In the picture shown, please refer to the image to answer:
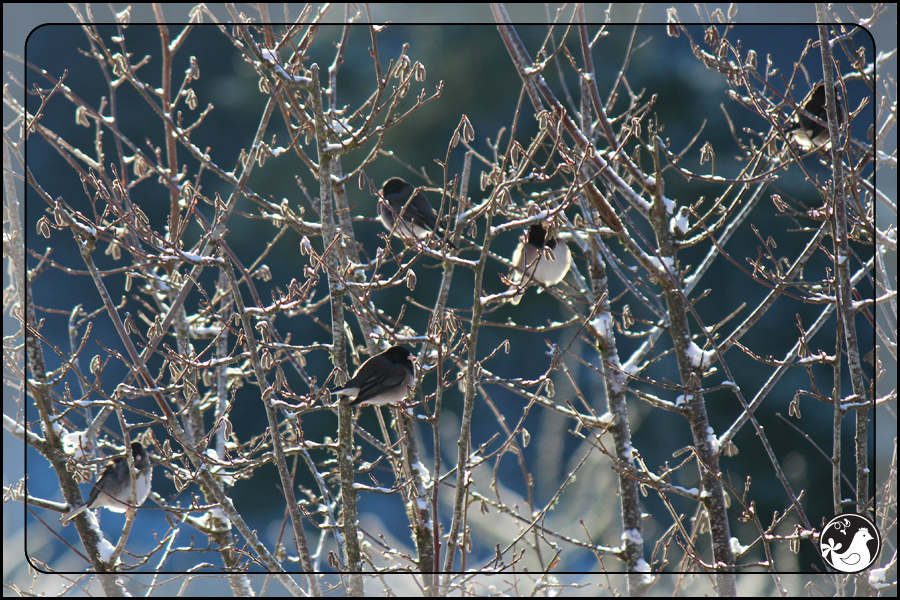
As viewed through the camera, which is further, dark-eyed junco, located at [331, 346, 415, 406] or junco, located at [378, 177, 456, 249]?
junco, located at [378, 177, 456, 249]

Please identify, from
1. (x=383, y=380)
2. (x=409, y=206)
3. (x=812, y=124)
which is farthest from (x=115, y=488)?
(x=812, y=124)

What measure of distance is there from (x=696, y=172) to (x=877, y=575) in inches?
44.4

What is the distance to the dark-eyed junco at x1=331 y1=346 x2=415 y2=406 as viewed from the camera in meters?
1.64

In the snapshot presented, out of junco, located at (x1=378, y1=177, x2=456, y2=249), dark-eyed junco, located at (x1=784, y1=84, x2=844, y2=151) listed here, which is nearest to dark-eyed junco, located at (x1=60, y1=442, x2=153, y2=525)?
junco, located at (x1=378, y1=177, x2=456, y2=249)

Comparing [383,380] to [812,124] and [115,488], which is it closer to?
[115,488]

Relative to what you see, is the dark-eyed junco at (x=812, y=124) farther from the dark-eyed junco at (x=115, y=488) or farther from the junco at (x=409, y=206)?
the dark-eyed junco at (x=115, y=488)

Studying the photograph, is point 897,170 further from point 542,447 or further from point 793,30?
A: point 542,447

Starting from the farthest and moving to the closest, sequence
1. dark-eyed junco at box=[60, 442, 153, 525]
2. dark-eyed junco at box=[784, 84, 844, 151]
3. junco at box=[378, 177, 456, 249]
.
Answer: junco at box=[378, 177, 456, 249] < dark-eyed junco at box=[60, 442, 153, 525] < dark-eyed junco at box=[784, 84, 844, 151]

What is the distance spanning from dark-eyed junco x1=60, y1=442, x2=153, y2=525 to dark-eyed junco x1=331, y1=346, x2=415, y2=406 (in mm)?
609

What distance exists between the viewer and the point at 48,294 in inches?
72.9

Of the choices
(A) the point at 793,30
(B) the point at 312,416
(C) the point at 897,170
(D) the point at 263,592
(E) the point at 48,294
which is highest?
(A) the point at 793,30

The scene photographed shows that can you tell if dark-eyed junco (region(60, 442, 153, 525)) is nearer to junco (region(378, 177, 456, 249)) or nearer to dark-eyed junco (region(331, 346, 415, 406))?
dark-eyed junco (region(331, 346, 415, 406))

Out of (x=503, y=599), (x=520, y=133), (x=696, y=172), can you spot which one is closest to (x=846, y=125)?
(x=696, y=172)

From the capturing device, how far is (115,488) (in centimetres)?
174
